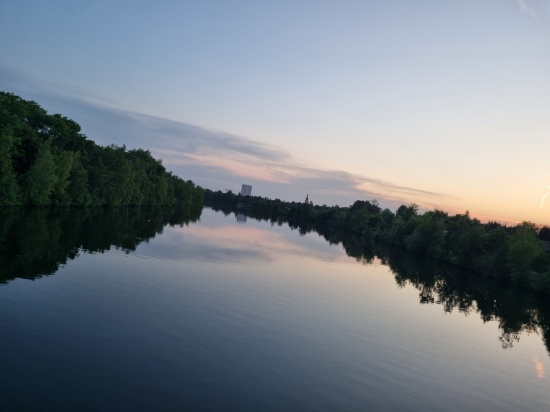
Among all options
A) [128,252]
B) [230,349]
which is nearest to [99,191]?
[128,252]

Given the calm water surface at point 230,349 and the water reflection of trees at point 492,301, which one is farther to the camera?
the water reflection of trees at point 492,301

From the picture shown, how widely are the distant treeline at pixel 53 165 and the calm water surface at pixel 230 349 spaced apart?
34969mm

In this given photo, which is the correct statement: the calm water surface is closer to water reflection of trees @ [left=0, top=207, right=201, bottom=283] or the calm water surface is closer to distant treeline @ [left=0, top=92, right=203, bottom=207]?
water reflection of trees @ [left=0, top=207, right=201, bottom=283]

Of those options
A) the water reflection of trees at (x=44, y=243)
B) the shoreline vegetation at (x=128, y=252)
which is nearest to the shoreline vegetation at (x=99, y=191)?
the shoreline vegetation at (x=128, y=252)

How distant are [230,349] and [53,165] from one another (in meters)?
58.1

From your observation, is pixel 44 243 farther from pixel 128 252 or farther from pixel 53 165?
pixel 53 165

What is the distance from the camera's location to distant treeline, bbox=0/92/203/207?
57.9 metres

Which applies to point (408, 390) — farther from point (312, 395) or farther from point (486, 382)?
point (486, 382)

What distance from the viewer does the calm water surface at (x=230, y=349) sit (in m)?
13.0

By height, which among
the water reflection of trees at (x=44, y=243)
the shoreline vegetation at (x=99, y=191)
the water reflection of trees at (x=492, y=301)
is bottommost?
the water reflection of trees at (x=44, y=243)

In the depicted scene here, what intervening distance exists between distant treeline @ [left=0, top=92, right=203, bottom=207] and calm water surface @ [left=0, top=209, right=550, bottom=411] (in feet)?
115

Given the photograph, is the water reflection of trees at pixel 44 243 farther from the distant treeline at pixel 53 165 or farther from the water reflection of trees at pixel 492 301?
the water reflection of trees at pixel 492 301

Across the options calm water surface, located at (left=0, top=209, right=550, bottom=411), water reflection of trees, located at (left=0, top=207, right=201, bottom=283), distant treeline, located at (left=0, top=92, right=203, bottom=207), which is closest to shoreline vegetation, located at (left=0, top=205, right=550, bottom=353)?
water reflection of trees, located at (left=0, top=207, right=201, bottom=283)

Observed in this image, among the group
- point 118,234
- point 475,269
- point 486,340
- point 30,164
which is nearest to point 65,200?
point 30,164
